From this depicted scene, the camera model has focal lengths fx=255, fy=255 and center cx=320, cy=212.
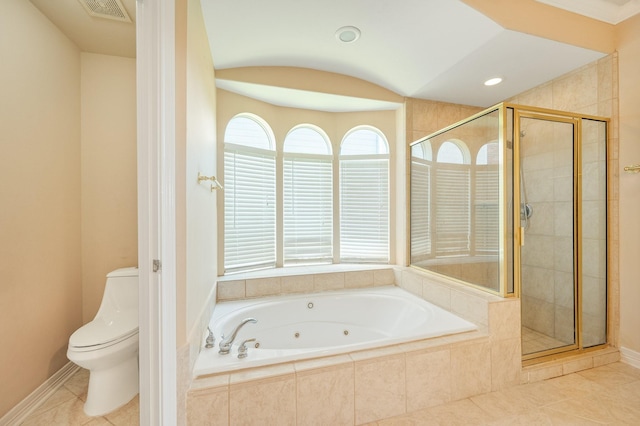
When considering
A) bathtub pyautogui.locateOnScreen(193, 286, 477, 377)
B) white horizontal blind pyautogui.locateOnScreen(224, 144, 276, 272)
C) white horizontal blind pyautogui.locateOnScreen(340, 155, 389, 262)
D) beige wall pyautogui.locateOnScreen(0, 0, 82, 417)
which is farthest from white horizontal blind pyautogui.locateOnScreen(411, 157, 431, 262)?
beige wall pyautogui.locateOnScreen(0, 0, 82, 417)

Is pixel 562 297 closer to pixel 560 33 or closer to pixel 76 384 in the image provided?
pixel 560 33

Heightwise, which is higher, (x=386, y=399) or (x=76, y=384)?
(x=386, y=399)

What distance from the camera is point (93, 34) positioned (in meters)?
1.91

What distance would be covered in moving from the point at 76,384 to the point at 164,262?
1.61m

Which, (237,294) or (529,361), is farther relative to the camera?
(237,294)

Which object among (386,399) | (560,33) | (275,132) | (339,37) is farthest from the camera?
(275,132)

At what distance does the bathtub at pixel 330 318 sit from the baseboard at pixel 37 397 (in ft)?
3.50

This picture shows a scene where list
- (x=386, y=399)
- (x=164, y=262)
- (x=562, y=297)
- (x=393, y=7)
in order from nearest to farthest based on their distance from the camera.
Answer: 1. (x=164, y=262)
2. (x=386, y=399)
3. (x=393, y=7)
4. (x=562, y=297)

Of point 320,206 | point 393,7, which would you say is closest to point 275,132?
point 320,206

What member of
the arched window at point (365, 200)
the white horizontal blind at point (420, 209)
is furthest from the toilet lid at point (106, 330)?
the white horizontal blind at point (420, 209)

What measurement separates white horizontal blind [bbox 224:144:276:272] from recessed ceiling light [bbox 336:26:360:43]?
1263mm

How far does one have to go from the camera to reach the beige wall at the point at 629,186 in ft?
6.26

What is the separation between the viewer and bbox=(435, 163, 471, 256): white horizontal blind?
7.45 feet

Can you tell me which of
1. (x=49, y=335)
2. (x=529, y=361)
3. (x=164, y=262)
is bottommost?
(x=529, y=361)
